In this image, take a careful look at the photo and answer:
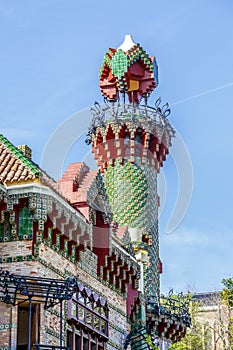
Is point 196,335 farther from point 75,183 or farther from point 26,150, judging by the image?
point 26,150

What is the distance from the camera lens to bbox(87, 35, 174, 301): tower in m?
37.2

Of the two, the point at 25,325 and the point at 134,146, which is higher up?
the point at 134,146

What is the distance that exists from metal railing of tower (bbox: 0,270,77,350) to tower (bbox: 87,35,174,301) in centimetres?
1318

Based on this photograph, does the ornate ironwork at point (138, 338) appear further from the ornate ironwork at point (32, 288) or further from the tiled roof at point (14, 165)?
the tiled roof at point (14, 165)

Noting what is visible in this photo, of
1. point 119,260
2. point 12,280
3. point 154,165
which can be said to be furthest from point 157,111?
point 12,280

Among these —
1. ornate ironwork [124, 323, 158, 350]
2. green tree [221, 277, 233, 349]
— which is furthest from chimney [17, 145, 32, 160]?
green tree [221, 277, 233, 349]

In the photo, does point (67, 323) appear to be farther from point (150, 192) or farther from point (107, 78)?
point (107, 78)

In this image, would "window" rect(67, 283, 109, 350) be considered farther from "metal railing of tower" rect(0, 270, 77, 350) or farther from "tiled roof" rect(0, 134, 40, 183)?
"tiled roof" rect(0, 134, 40, 183)

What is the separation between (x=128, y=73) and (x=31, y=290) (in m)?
20.8

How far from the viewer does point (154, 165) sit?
3925cm

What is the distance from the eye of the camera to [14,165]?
23.6 m

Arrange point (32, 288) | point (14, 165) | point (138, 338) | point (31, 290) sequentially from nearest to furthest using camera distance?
1. point (31, 290)
2. point (32, 288)
3. point (14, 165)
4. point (138, 338)

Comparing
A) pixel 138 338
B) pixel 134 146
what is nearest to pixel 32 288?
pixel 138 338

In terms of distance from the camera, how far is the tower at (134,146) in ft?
122
